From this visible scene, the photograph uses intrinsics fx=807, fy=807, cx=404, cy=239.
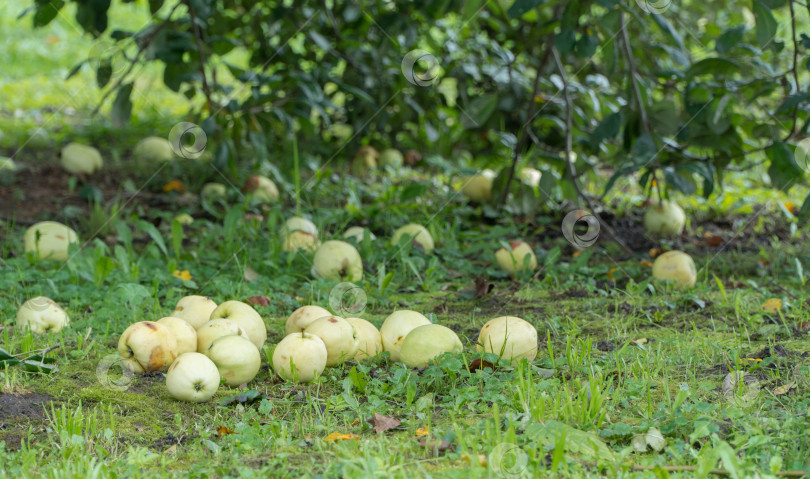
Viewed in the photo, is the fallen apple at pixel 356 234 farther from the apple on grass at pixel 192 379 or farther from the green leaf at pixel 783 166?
the green leaf at pixel 783 166

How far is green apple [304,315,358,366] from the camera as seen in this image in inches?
102

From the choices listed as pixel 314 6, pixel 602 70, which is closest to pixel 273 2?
pixel 314 6

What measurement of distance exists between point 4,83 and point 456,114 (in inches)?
216

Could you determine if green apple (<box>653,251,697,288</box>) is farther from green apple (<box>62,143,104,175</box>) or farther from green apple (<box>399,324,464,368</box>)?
green apple (<box>62,143,104,175</box>)

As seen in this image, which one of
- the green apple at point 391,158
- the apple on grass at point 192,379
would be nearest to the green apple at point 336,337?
the apple on grass at point 192,379

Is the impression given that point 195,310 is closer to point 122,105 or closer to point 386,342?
point 386,342

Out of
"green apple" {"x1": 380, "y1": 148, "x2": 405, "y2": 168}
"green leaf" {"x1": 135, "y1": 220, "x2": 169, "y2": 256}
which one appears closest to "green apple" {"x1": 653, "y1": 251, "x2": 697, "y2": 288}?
"green leaf" {"x1": 135, "y1": 220, "x2": 169, "y2": 256}

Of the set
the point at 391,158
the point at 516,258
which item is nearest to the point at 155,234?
the point at 516,258

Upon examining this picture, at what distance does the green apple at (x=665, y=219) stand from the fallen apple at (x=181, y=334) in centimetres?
280

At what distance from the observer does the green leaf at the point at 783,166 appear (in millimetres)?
3494

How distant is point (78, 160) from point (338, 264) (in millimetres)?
2759

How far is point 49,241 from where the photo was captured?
384 cm

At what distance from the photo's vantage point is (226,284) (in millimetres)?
3453

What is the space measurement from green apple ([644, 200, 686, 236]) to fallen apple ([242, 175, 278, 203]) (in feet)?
7.16
